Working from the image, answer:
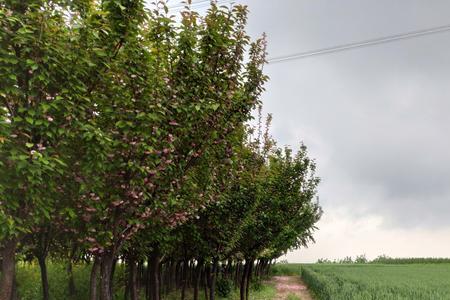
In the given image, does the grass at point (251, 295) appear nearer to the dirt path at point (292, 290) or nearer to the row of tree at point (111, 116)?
the dirt path at point (292, 290)

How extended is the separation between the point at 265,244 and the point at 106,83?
56.7 ft

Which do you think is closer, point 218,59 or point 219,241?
point 218,59

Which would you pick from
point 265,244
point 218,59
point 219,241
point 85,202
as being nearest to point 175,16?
point 218,59

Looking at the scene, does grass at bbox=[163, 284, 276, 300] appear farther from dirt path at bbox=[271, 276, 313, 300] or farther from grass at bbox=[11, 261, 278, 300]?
dirt path at bbox=[271, 276, 313, 300]

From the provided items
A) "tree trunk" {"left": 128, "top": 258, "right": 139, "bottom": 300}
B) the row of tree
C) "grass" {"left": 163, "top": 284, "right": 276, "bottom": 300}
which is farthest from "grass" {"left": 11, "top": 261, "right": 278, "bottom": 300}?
the row of tree

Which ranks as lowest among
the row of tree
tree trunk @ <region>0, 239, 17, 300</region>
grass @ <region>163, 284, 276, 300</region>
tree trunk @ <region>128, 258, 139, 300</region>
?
grass @ <region>163, 284, 276, 300</region>

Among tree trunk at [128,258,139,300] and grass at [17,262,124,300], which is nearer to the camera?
tree trunk at [128,258,139,300]

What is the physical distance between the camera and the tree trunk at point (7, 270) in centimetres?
1002

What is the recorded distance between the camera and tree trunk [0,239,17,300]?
1002cm

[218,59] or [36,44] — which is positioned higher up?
[218,59]

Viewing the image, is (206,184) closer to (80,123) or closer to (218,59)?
(218,59)

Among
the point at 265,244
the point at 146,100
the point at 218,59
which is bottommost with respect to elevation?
the point at 265,244

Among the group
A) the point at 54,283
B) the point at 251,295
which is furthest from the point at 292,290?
the point at 54,283

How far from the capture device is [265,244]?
1009 inches
